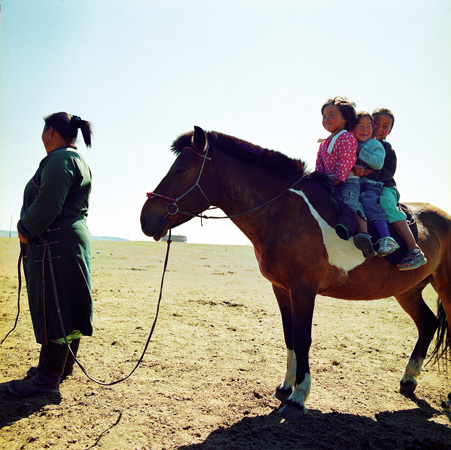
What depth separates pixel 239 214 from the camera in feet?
12.9

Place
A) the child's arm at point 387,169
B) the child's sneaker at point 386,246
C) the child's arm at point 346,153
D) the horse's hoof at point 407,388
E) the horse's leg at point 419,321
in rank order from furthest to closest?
the horse's leg at point 419,321
the horse's hoof at point 407,388
the child's arm at point 387,169
the child's arm at point 346,153
the child's sneaker at point 386,246

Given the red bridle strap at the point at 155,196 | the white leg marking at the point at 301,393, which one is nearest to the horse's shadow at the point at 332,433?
the white leg marking at the point at 301,393

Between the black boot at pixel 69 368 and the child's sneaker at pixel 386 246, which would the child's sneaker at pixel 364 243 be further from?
the black boot at pixel 69 368

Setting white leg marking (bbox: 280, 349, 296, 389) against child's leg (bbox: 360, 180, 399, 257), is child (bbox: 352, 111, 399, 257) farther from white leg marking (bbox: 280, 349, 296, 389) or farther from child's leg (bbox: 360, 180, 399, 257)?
white leg marking (bbox: 280, 349, 296, 389)

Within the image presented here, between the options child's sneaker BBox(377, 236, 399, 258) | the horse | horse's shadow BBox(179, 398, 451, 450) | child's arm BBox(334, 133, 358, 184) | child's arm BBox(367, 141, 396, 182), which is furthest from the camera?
child's arm BBox(367, 141, 396, 182)

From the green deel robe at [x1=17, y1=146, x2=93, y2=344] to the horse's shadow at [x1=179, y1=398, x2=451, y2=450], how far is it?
177 centimetres

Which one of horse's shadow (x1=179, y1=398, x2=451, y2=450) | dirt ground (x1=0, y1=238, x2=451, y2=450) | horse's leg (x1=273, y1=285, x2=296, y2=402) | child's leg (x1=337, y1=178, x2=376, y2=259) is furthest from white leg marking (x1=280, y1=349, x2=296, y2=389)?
child's leg (x1=337, y1=178, x2=376, y2=259)

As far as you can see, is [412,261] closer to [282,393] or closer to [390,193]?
[390,193]

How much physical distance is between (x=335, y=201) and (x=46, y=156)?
10.3ft

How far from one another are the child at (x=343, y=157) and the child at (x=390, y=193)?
0.36 metres

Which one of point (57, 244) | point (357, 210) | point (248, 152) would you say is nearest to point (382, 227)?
point (357, 210)

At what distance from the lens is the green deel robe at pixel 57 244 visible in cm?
351

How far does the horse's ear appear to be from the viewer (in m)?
3.73

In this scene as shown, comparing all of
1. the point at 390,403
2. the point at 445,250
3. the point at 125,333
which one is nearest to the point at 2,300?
the point at 125,333
